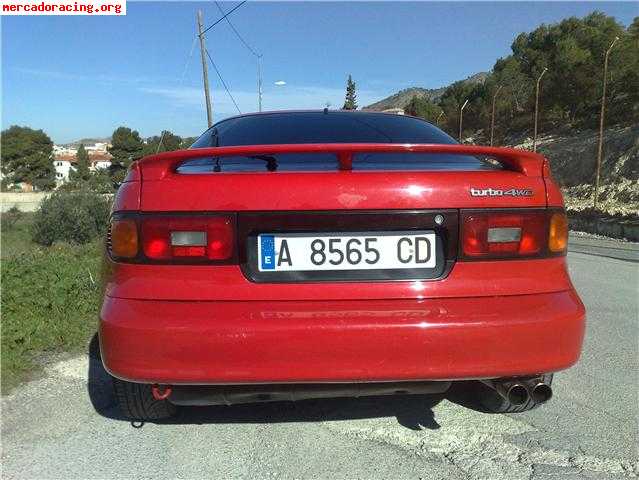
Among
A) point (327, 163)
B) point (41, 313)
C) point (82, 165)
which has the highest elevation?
point (82, 165)

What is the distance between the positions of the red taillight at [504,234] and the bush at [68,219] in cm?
2672

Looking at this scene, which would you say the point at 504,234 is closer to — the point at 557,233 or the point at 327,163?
the point at 557,233

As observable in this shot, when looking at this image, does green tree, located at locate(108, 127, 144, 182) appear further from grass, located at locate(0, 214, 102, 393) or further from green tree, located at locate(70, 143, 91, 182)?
grass, located at locate(0, 214, 102, 393)

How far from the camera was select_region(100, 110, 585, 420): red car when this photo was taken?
1934 mm

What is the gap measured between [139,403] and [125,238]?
832 millimetres

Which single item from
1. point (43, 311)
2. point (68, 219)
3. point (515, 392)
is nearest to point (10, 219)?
point (68, 219)

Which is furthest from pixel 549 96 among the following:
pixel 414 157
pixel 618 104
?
pixel 414 157

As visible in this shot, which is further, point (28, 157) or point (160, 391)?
point (28, 157)

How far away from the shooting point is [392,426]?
100 inches

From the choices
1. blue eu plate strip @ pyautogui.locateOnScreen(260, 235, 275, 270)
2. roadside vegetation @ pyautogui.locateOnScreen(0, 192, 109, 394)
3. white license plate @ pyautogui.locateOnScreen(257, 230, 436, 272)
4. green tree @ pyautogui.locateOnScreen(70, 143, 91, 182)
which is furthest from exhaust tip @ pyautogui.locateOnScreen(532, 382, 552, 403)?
green tree @ pyautogui.locateOnScreen(70, 143, 91, 182)

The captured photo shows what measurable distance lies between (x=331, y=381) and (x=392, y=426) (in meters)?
0.75

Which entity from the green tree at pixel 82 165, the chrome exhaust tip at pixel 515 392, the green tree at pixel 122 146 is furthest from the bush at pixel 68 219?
the green tree at pixel 82 165

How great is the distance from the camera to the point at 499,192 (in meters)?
2.04

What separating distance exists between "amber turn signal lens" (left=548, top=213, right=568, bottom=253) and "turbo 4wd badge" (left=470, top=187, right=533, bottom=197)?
15cm
